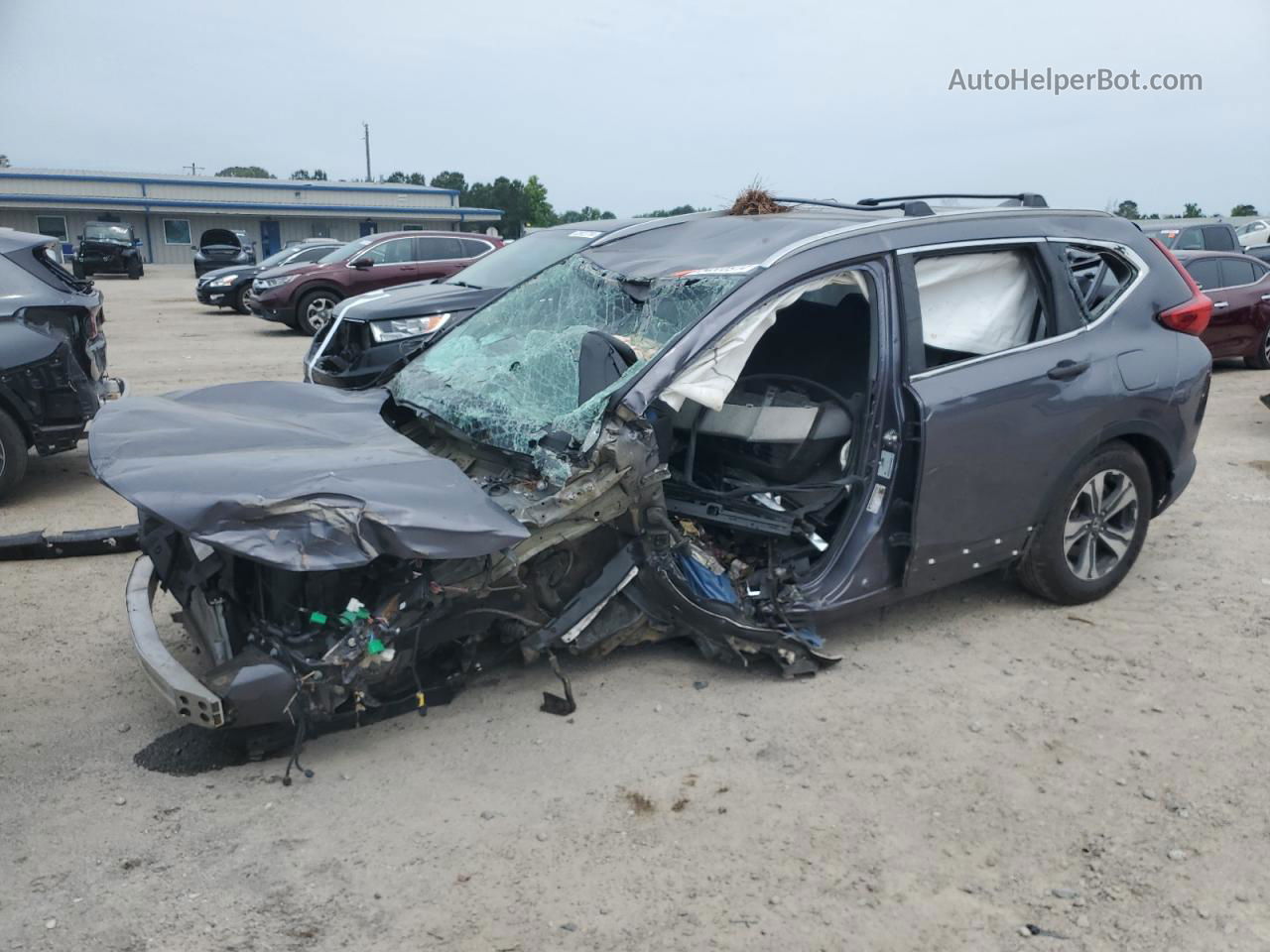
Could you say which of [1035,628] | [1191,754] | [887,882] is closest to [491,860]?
[887,882]

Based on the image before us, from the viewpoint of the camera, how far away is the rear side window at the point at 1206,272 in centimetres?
1185

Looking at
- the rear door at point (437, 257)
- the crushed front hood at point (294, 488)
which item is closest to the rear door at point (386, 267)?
the rear door at point (437, 257)

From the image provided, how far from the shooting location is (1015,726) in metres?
3.91

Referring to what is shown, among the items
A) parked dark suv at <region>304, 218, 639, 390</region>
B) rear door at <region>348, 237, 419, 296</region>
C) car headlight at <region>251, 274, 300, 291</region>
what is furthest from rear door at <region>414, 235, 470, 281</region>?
parked dark suv at <region>304, 218, 639, 390</region>

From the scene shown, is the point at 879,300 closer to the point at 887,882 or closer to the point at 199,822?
the point at 887,882

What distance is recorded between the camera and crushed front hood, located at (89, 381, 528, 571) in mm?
3137

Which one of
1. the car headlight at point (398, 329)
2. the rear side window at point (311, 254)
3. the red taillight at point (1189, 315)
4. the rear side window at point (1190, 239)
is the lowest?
the car headlight at point (398, 329)

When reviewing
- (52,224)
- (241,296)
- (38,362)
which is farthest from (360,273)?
(52,224)

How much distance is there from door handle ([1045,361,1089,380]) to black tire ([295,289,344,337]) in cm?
1341

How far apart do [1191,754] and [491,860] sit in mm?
2491

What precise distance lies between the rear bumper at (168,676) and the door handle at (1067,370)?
3.55 metres

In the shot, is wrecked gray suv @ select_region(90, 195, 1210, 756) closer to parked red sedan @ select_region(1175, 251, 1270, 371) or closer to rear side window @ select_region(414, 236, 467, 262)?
parked red sedan @ select_region(1175, 251, 1270, 371)

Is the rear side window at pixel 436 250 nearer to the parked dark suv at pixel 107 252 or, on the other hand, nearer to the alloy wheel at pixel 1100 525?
the alloy wheel at pixel 1100 525

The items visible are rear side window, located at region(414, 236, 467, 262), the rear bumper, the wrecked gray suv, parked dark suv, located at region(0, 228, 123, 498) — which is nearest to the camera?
the rear bumper
